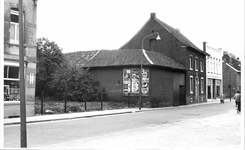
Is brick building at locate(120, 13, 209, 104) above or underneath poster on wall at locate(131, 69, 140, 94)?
above

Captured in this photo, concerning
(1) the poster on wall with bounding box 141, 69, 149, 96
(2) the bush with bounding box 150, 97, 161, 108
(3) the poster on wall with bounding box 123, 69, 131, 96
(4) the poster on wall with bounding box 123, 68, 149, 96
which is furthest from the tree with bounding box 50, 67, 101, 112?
(2) the bush with bounding box 150, 97, 161, 108

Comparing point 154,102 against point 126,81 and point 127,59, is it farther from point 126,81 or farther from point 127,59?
point 127,59

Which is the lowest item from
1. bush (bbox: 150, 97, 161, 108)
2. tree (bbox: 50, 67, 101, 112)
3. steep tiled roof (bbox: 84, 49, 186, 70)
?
bush (bbox: 150, 97, 161, 108)

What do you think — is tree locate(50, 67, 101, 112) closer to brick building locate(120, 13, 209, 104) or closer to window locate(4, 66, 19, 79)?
brick building locate(120, 13, 209, 104)

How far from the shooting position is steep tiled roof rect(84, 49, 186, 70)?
34.0 metres

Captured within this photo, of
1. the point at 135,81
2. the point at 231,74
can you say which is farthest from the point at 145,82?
the point at 231,74

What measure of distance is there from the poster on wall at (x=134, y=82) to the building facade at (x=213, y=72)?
20.9 metres

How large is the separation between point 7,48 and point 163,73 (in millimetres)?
20136

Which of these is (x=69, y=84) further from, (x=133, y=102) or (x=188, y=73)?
(x=188, y=73)

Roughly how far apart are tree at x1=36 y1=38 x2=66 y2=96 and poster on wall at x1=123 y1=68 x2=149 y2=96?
7.53m

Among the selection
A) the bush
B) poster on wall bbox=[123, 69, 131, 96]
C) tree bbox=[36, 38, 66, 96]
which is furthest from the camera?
tree bbox=[36, 38, 66, 96]

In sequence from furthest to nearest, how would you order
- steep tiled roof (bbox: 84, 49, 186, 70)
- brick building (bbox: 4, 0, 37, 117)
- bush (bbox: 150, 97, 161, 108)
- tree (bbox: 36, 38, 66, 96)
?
tree (bbox: 36, 38, 66, 96)
steep tiled roof (bbox: 84, 49, 186, 70)
bush (bbox: 150, 97, 161, 108)
brick building (bbox: 4, 0, 37, 117)

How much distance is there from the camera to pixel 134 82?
1323 inches

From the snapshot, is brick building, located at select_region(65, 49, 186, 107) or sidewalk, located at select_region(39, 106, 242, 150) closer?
sidewalk, located at select_region(39, 106, 242, 150)
